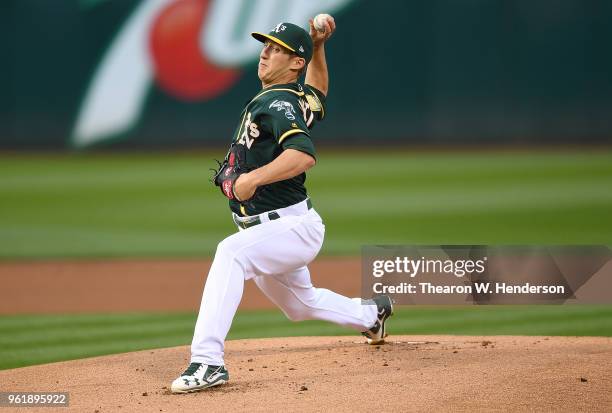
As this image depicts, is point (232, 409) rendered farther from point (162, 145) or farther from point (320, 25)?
point (162, 145)

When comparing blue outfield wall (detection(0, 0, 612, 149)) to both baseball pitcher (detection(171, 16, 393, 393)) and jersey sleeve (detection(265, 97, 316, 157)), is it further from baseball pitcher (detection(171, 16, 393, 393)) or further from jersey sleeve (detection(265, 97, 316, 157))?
jersey sleeve (detection(265, 97, 316, 157))

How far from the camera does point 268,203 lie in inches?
197

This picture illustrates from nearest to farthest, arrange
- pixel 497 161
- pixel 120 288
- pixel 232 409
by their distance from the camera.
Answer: pixel 232 409 → pixel 120 288 → pixel 497 161

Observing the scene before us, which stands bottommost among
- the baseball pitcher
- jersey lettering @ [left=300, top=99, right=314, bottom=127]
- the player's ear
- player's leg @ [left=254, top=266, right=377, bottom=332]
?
player's leg @ [left=254, top=266, right=377, bottom=332]

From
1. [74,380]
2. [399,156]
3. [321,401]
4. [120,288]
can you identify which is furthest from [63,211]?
[321,401]

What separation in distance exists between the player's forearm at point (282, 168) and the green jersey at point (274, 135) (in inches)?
1.5

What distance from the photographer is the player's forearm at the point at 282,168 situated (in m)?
4.67

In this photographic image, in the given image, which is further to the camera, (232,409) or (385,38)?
(385,38)

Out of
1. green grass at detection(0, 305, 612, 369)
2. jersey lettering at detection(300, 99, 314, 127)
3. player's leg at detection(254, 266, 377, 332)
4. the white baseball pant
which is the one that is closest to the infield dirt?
green grass at detection(0, 305, 612, 369)

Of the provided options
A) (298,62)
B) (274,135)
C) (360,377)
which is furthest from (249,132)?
(360,377)

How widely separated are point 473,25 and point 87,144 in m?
7.98

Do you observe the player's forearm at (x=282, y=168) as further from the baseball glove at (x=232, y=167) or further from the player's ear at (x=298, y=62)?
the player's ear at (x=298, y=62)

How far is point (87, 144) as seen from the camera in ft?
66.6

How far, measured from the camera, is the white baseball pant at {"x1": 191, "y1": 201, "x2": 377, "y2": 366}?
4777mm
